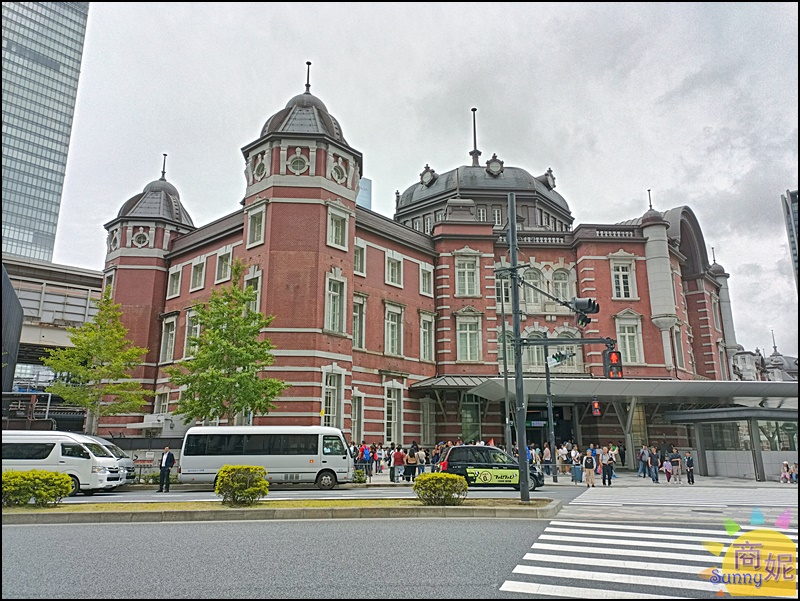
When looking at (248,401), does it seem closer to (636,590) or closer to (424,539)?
(424,539)

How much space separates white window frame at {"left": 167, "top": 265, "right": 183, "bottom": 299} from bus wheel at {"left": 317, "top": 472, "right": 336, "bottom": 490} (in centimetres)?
1911

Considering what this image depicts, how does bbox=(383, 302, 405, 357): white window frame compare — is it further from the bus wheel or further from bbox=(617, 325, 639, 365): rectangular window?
bbox=(617, 325, 639, 365): rectangular window

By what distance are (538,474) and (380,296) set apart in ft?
46.4

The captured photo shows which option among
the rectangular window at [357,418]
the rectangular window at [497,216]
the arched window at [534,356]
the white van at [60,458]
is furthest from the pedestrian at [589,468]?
the rectangular window at [497,216]

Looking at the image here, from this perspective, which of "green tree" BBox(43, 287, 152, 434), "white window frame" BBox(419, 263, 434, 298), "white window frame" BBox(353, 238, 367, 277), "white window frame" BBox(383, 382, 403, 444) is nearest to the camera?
"green tree" BBox(43, 287, 152, 434)

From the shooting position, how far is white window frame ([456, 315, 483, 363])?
117 ft

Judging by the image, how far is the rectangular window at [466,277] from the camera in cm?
3669

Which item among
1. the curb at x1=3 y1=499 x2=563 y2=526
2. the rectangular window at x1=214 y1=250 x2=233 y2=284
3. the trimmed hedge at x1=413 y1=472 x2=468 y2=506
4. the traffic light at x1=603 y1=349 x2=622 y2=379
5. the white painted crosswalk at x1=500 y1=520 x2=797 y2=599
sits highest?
the rectangular window at x1=214 y1=250 x2=233 y2=284

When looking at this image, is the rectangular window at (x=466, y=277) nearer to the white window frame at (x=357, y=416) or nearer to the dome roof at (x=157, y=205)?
the white window frame at (x=357, y=416)

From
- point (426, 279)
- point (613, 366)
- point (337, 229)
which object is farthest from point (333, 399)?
point (613, 366)

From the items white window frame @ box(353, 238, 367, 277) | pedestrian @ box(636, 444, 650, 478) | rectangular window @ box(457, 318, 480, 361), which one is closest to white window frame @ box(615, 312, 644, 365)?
pedestrian @ box(636, 444, 650, 478)

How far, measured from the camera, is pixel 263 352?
25.0 meters

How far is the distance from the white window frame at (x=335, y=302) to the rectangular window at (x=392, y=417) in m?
5.25

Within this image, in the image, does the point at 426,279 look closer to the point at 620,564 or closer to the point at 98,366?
the point at 98,366
